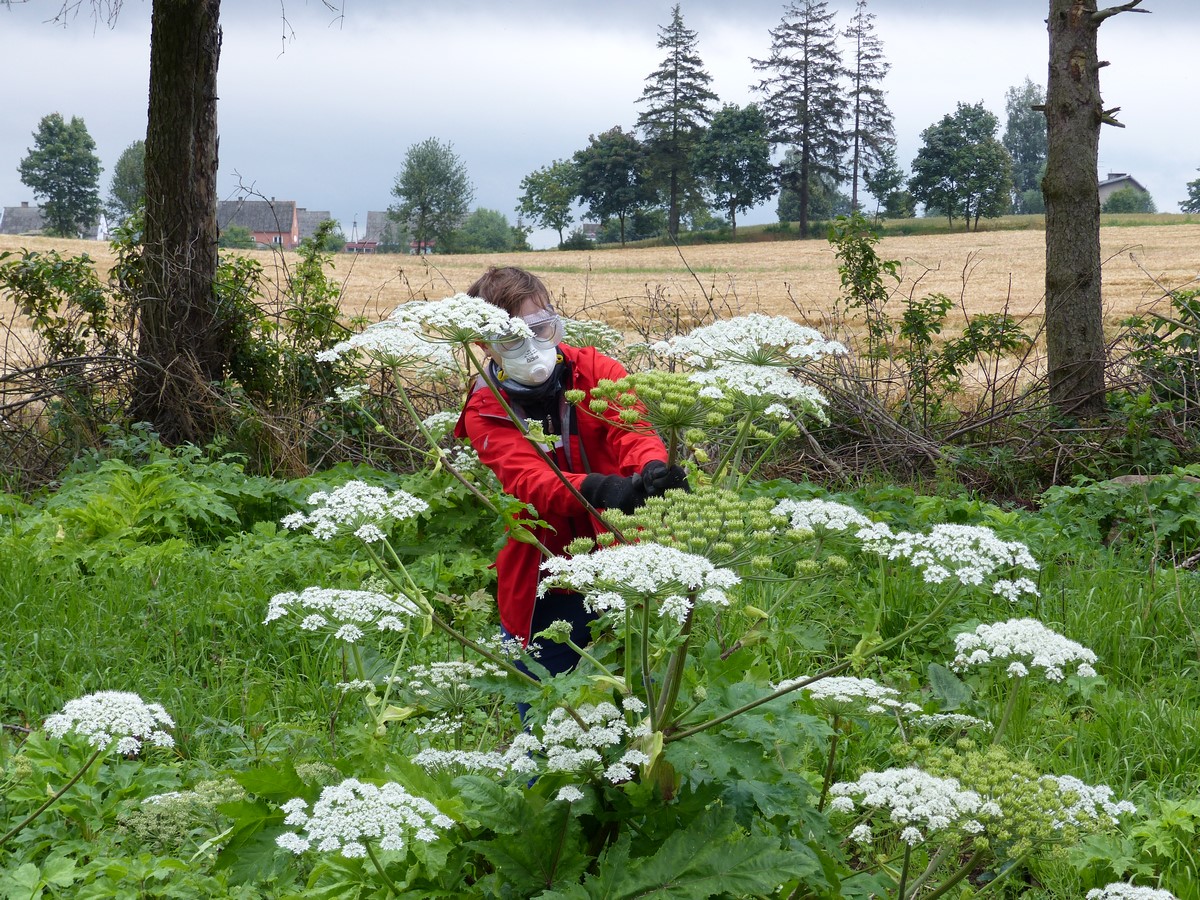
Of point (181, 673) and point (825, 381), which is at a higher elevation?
point (825, 381)

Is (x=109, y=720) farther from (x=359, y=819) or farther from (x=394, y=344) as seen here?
(x=394, y=344)

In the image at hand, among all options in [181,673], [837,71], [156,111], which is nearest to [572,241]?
[837,71]

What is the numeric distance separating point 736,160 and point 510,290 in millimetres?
82514

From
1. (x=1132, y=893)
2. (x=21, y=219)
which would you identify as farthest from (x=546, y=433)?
(x=21, y=219)

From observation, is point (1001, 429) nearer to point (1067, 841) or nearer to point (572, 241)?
point (1067, 841)

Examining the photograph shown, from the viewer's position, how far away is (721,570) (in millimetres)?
1881

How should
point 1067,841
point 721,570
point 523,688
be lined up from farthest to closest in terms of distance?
point 523,688
point 1067,841
point 721,570

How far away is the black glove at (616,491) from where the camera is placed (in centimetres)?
267

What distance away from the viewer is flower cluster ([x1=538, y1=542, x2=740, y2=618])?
181 cm

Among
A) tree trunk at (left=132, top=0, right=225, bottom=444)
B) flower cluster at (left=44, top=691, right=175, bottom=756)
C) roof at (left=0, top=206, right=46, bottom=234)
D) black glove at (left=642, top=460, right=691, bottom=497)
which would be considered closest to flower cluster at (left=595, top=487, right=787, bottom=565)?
black glove at (left=642, top=460, right=691, bottom=497)

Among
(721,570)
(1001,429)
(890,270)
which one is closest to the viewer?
(721,570)

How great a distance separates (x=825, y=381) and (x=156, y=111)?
6775mm

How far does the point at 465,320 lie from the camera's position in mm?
2346

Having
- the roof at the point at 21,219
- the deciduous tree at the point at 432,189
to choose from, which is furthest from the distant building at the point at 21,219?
the deciduous tree at the point at 432,189
